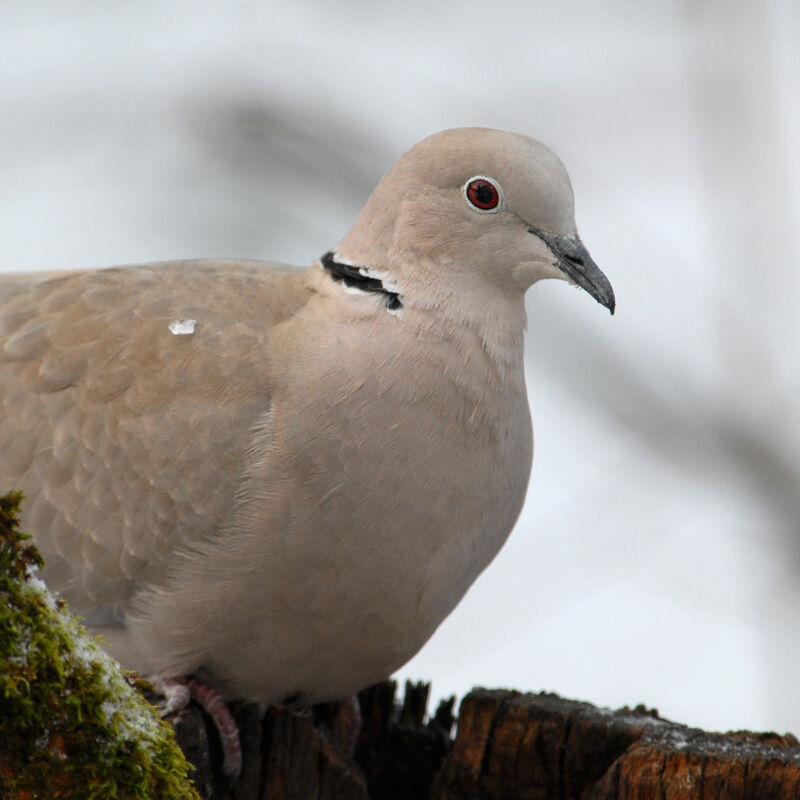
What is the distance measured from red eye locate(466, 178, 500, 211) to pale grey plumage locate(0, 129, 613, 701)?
0.10ft

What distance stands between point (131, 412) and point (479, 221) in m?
1.23

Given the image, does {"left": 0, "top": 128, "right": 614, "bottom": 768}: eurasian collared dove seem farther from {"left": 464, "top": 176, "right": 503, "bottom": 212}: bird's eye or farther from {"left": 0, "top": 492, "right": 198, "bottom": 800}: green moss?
{"left": 0, "top": 492, "right": 198, "bottom": 800}: green moss

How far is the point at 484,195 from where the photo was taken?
3.59m

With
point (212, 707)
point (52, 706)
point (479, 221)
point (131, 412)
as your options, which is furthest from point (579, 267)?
point (52, 706)

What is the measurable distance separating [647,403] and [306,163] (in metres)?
1.60

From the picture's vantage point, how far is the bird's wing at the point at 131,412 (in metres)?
3.45

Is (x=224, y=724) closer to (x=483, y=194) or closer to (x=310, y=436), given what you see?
(x=310, y=436)

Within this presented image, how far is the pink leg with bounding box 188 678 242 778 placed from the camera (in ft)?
11.9

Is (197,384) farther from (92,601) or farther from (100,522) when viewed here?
(92,601)

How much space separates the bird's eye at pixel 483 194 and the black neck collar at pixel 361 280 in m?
0.38

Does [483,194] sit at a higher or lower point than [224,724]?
higher

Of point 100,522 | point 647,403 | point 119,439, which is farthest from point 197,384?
point 647,403

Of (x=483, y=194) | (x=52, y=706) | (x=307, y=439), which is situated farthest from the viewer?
(x=483, y=194)

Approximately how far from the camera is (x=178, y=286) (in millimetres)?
3795
